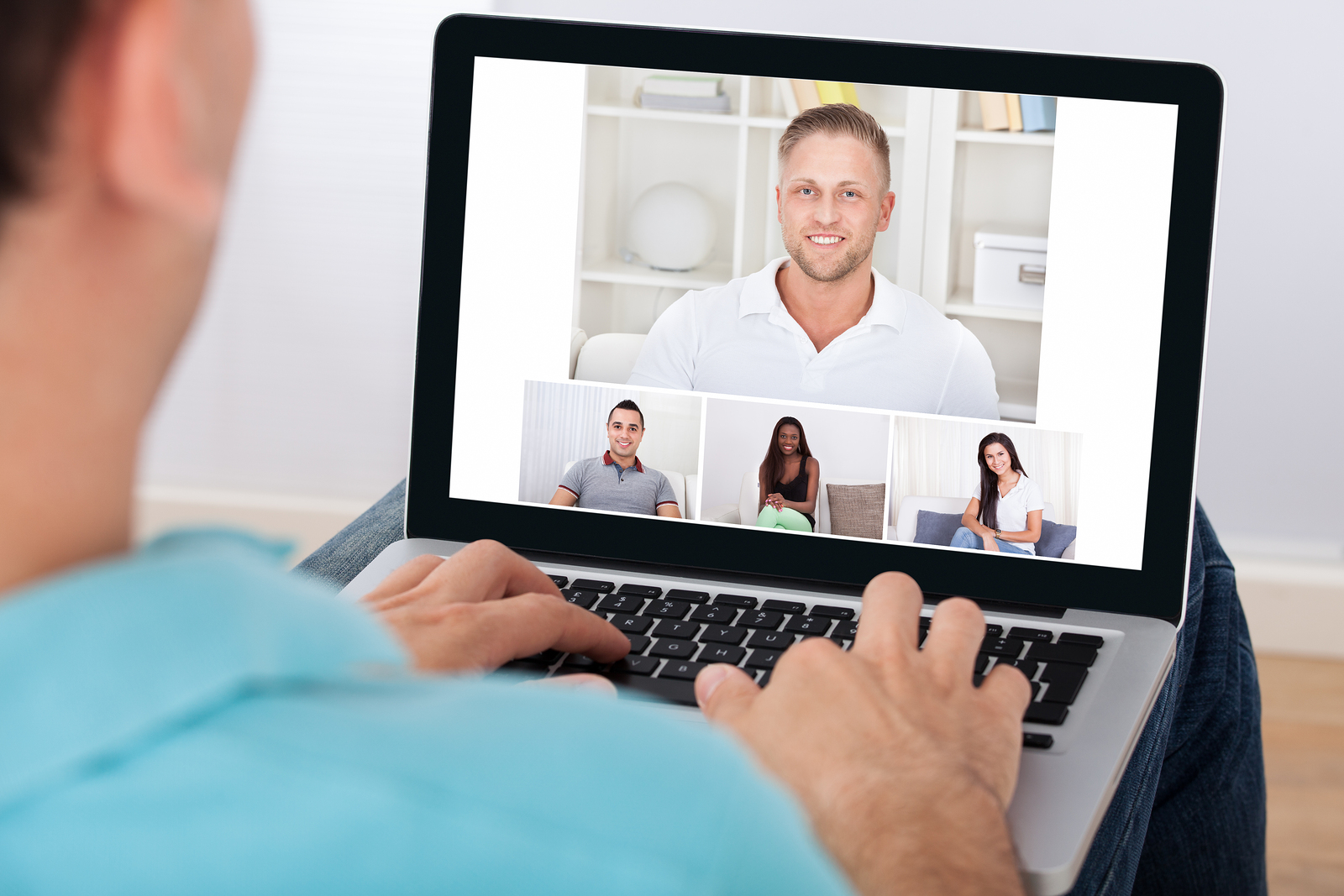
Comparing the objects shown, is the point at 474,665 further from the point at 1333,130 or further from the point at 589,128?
the point at 1333,130

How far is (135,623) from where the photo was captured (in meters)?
0.23

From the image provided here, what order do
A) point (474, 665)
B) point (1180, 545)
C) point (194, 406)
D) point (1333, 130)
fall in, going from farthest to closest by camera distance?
point (194, 406) < point (1333, 130) < point (1180, 545) < point (474, 665)

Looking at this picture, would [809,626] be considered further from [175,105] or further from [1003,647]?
[175,105]

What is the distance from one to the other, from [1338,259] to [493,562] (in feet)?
5.76

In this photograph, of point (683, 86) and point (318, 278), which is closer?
point (683, 86)

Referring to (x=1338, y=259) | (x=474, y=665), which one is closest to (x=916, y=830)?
(x=474, y=665)

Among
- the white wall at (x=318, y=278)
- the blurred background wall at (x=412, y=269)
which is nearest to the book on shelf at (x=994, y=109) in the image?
the blurred background wall at (x=412, y=269)

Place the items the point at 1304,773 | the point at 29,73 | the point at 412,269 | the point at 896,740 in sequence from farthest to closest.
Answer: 1. the point at 412,269
2. the point at 1304,773
3. the point at 896,740
4. the point at 29,73

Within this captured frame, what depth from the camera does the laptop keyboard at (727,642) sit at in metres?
0.65

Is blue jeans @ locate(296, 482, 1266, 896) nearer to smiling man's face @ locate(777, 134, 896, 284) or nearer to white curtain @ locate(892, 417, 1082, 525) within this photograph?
white curtain @ locate(892, 417, 1082, 525)

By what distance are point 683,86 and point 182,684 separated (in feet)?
2.07

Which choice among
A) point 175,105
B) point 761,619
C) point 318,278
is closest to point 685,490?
point 761,619

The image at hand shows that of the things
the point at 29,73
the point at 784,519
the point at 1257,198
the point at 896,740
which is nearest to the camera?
the point at 29,73

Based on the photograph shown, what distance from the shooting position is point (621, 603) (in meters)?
0.76
